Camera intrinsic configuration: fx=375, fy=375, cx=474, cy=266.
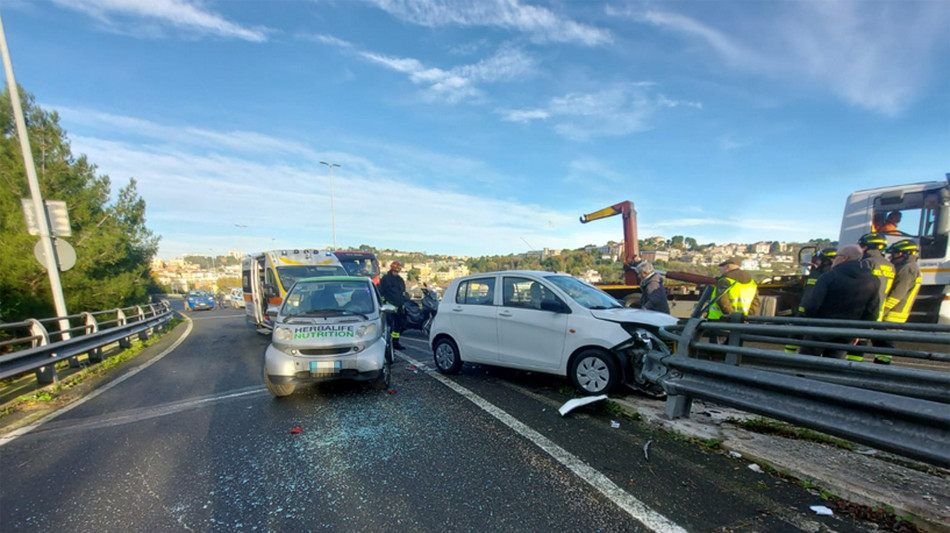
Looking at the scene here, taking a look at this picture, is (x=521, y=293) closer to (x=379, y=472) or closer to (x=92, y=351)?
(x=379, y=472)

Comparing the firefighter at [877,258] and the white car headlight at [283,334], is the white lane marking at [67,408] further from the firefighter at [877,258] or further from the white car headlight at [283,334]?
the firefighter at [877,258]

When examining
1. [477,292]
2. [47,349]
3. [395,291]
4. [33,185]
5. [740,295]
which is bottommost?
[47,349]

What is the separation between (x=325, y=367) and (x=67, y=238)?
1786cm

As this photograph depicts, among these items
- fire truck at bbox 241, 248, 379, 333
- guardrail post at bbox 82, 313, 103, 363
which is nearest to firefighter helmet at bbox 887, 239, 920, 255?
fire truck at bbox 241, 248, 379, 333

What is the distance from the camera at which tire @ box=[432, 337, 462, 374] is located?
6027 mm

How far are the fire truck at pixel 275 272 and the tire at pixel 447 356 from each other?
5355 millimetres

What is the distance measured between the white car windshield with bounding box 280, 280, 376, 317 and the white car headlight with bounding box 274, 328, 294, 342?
0.36 metres

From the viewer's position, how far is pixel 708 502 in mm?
2518

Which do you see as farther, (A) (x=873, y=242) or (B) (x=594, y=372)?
(A) (x=873, y=242)

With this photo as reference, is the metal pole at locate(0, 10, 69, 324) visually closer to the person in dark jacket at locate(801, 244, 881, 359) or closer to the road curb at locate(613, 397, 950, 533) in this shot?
the road curb at locate(613, 397, 950, 533)

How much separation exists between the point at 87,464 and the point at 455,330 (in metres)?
4.21

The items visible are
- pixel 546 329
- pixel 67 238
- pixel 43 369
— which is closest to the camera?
pixel 546 329

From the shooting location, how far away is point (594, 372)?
4.65 metres

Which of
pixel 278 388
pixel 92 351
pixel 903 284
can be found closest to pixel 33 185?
pixel 92 351
